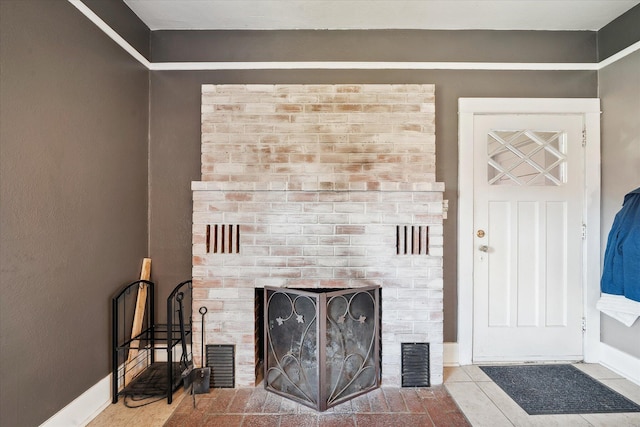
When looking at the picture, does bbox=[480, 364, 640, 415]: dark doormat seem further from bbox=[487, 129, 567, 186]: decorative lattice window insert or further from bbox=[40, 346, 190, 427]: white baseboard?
bbox=[40, 346, 190, 427]: white baseboard

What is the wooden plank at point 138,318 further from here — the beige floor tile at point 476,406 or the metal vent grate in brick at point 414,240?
the beige floor tile at point 476,406

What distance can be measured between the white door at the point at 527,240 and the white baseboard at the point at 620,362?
151 millimetres

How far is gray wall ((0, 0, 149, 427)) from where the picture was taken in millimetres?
1427

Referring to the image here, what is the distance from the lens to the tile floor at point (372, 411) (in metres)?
1.85

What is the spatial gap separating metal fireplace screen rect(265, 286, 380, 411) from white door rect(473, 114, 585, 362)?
3.15ft

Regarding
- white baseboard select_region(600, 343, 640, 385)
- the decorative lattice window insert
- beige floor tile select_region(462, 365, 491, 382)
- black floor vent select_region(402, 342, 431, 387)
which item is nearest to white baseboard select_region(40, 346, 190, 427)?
black floor vent select_region(402, 342, 431, 387)

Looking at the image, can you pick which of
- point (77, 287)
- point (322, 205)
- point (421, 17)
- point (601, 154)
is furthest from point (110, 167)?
point (601, 154)

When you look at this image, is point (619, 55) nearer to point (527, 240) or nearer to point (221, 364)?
point (527, 240)

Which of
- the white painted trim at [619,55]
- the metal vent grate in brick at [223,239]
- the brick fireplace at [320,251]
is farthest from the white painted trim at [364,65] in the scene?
the metal vent grate in brick at [223,239]

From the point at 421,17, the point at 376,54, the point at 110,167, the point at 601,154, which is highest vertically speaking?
the point at 421,17

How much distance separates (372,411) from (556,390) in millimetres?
1297

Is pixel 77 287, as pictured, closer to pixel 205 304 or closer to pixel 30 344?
pixel 30 344

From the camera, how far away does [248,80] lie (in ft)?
8.02

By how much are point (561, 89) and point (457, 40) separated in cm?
92
